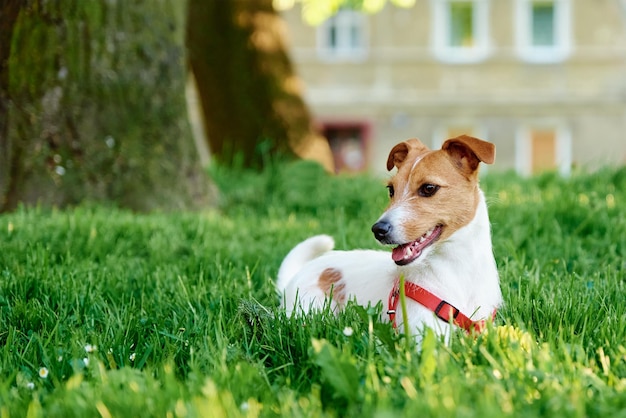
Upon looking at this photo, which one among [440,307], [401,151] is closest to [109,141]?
[401,151]

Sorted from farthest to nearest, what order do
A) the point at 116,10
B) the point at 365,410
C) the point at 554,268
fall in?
the point at 116,10, the point at 554,268, the point at 365,410

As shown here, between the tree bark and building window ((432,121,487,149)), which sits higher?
the tree bark

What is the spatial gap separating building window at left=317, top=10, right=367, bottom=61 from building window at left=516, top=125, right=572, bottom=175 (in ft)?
17.3

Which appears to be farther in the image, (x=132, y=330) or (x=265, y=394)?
(x=132, y=330)

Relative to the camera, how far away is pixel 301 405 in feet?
8.43

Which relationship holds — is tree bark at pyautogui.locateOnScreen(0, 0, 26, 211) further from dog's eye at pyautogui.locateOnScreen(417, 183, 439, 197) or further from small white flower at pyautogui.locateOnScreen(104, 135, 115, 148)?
dog's eye at pyautogui.locateOnScreen(417, 183, 439, 197)

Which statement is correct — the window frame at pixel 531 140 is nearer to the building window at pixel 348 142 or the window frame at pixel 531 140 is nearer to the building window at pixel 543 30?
the building window at pixel 543 30

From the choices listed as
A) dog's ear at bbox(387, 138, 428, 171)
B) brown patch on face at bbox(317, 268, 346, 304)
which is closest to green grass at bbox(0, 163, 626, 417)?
brown patch on face at bbox(317, 268, 346, 304)

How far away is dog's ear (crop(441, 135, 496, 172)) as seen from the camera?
3557 mm

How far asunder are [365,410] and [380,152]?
21.7m

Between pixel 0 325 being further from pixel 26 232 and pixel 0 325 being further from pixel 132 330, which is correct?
pixel 26 232

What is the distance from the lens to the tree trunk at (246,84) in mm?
10398

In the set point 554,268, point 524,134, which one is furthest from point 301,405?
point 524,134

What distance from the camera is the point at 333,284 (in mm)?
3824
